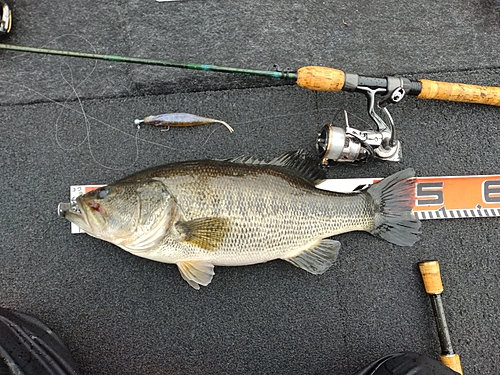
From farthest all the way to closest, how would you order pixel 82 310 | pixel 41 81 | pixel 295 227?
pixel 41 81, pixel 82 310, pixel 295 227

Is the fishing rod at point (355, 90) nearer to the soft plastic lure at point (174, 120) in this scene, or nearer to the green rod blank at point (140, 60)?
the green rod blank at point (140, 60)

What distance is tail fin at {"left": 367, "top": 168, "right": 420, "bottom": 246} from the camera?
2148mm

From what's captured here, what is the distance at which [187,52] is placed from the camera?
242 cm

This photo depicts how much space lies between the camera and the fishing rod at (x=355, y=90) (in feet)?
6.75

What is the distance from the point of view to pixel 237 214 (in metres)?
1.96

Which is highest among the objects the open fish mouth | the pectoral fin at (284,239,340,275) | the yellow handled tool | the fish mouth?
the open fish mouth

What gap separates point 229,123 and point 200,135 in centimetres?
19

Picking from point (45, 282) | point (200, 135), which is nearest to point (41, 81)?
point (200, 135)

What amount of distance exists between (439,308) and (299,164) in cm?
113

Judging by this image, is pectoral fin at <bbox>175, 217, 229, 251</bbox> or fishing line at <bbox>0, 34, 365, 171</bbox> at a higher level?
fishing line at <bbox>0, 34, 365, 171</bbox>

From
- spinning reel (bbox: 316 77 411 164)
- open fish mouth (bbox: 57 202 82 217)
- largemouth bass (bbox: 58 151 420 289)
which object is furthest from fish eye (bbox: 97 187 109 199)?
spinning reel (bbox: 316 77 411 164)

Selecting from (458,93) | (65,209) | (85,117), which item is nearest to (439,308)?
(458,93)

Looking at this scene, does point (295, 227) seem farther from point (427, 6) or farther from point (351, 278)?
point (427, 6)

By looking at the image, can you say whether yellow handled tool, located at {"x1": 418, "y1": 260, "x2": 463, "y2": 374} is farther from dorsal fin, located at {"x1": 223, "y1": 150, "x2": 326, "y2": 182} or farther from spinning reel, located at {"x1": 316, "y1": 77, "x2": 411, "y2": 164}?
dorsal fin, located at {"x1": 223, "y1": 150, "x2": 326, "y2": 182}
